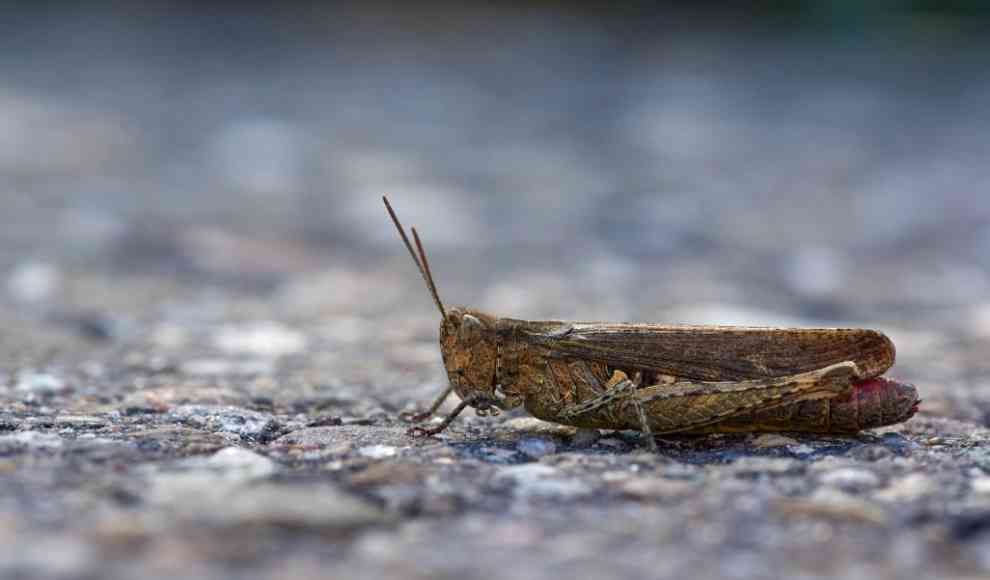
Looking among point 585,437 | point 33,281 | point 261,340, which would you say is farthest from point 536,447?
point 33,281

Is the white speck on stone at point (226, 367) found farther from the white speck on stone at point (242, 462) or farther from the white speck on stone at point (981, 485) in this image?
the white speck on stone at point (981, 485)

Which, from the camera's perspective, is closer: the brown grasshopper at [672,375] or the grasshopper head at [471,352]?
the brown grasshopper at [672,375]

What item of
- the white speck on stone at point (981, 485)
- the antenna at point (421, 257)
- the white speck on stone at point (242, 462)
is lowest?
the white speck on stone at point (242, 462)

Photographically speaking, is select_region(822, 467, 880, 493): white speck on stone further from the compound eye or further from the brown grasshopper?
the compound eye

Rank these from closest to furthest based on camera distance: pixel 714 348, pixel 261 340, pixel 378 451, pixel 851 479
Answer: pixel 851 479 → pixel 378 451 → pixel 714 348 → pixel 261 340

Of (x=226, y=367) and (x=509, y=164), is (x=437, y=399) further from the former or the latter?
(x=509, y=164)

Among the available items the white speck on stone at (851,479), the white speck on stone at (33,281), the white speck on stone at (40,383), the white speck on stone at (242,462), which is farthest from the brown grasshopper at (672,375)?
the white speck on stone at (33,281)

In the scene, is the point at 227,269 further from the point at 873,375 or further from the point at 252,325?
the point at 873,375
